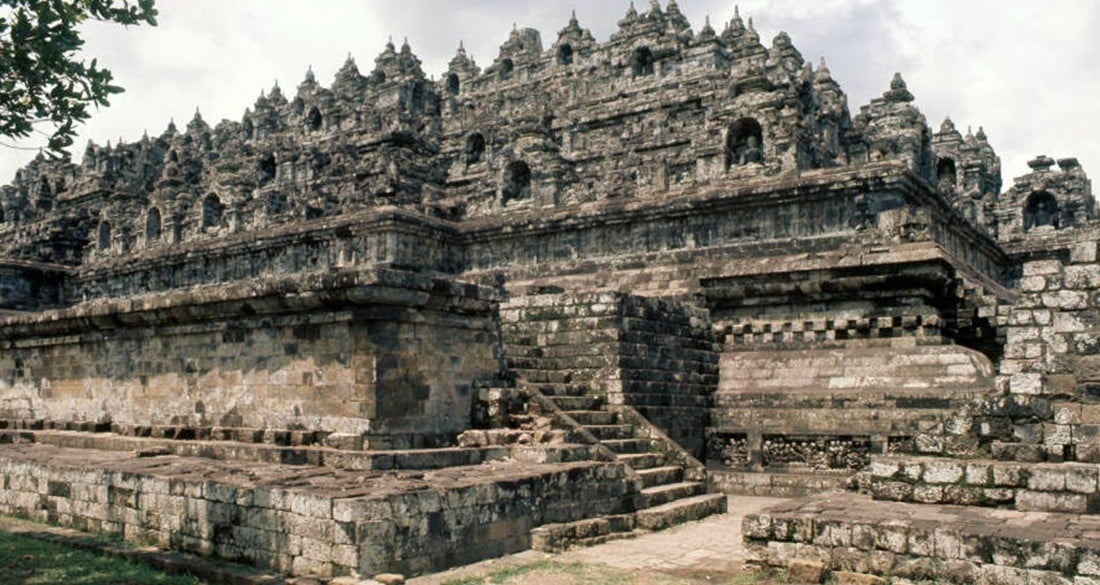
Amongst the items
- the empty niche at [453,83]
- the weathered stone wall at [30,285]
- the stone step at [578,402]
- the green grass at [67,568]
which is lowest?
the green grass at [67,568]

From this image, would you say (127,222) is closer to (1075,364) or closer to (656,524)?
(656,524)

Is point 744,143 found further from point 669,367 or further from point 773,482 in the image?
point 773,482

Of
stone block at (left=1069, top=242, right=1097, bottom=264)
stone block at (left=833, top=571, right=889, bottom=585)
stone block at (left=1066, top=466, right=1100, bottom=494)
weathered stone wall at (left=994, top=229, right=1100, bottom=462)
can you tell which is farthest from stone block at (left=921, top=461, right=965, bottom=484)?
stone block at (left=1069, top=242, right=1097, bottom=264)

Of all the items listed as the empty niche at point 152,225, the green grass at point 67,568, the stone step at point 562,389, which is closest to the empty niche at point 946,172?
the stone step at point 562,389

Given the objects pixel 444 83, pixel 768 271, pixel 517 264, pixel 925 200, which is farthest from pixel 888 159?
pixel 444 83

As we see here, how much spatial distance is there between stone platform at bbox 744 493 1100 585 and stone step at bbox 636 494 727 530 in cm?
250

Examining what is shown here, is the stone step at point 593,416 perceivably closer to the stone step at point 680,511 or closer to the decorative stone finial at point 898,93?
the stone step at point 680,511

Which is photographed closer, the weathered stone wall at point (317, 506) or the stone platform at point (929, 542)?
the stone platform at point (929, 542)

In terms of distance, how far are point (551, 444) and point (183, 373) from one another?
479cm

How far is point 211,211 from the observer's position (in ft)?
97.2

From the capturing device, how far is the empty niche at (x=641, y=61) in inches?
1257

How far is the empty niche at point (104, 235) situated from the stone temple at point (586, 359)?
2.20 meters

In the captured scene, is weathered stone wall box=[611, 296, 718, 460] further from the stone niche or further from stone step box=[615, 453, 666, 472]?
the stone niche

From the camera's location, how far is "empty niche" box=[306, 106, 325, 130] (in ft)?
133
